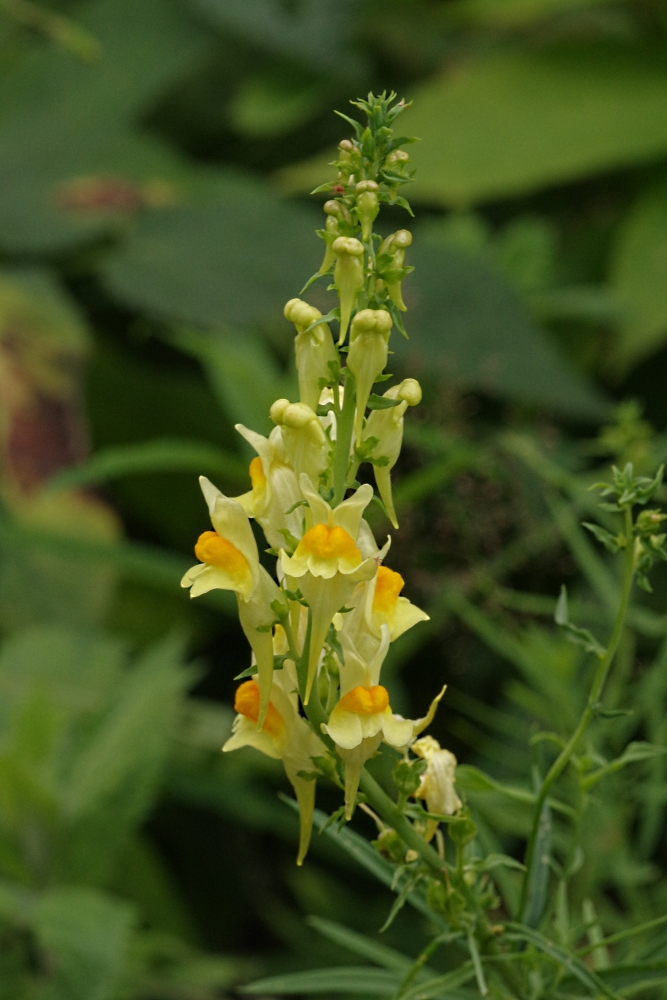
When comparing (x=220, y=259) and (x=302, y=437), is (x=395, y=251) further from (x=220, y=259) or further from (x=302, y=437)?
(x=220, y=259)

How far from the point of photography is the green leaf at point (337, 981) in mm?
521

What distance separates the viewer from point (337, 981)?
0.55m

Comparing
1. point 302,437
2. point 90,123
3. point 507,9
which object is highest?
point 507,9

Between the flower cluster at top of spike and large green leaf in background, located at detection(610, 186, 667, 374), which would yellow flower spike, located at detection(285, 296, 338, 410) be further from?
large green leaf in background, located at detection(610, 186, 667, 374)

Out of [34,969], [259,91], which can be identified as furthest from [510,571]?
[259,91]

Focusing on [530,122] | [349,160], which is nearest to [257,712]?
[349,160]

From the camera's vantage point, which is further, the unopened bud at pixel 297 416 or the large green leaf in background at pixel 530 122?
the large green leaf in background at pixel 530 122

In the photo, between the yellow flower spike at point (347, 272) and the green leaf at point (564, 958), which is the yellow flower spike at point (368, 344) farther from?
the green leaf at point (564, 958)

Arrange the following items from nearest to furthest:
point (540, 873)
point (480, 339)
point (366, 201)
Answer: point (366, 201) → point (540, 873) → point (480, 339)

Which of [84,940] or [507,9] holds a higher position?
[507,9]

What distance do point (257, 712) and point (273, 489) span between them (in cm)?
9

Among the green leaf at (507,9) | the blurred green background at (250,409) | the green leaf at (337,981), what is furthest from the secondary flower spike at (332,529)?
the green leaf at (507,9)

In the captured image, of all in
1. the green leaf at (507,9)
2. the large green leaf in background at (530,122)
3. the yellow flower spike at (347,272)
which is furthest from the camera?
the green leaf at (507,9)

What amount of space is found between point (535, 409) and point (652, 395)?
19 centimetres
